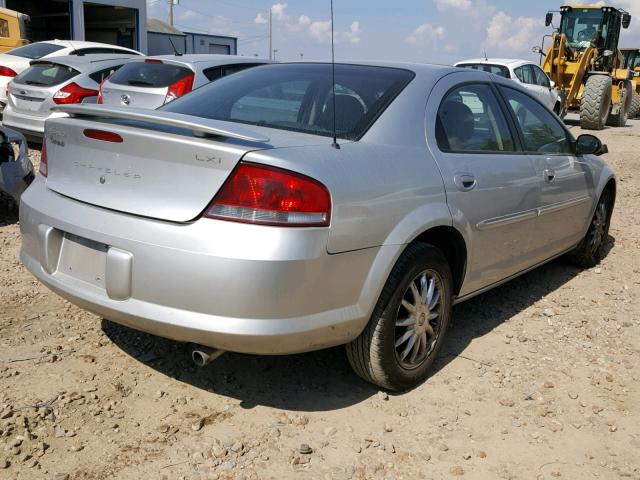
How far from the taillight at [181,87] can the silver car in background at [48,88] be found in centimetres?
175

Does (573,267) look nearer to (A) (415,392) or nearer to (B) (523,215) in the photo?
(B) (523,215)

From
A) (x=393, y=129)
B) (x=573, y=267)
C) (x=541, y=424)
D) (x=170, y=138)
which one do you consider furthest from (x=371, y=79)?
(x=573, y=267)

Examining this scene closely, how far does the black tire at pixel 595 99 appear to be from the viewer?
16575mm

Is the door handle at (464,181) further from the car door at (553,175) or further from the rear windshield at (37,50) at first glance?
the rear windshield at (37,50)

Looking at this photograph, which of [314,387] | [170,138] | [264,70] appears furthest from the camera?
[264,70]

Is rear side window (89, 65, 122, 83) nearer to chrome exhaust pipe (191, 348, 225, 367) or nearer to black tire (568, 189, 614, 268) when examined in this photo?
black tire (568, 189, 614, 268)

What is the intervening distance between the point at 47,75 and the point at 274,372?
7.57 m

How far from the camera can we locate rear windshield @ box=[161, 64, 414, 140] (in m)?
3.15

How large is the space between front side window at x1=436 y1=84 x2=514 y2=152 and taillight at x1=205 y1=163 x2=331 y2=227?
3.50 feet

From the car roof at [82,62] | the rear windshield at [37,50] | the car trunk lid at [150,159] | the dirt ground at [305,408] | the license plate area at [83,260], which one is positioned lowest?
the dirt ground at [305,408]

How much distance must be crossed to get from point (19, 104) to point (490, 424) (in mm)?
8529

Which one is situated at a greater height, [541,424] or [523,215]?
[523,215]

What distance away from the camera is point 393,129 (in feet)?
10.2

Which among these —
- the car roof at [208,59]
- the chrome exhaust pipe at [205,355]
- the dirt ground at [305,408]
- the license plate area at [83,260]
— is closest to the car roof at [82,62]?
the car roof at [208,59]
